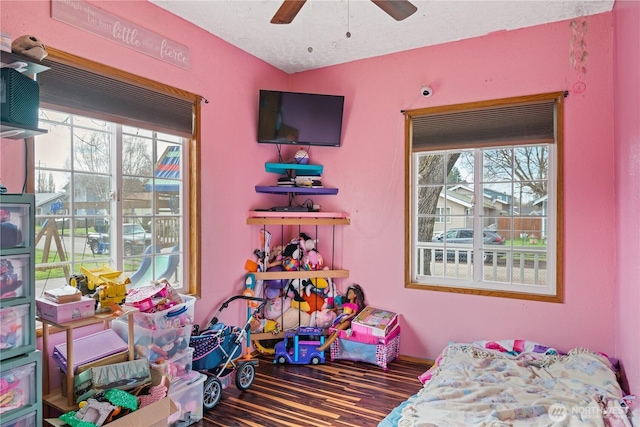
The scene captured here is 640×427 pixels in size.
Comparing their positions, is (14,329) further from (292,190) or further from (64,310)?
(292,190)

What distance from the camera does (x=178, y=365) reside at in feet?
8.57

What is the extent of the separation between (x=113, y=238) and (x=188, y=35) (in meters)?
1.64

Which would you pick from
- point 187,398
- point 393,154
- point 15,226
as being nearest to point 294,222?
point 393,154

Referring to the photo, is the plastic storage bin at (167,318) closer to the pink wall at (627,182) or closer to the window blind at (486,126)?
the window blind at (486,126)

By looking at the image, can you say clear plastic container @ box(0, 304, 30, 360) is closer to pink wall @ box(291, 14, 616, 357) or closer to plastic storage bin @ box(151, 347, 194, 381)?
plastic storage bin @ box(151, 347, 194, 381)

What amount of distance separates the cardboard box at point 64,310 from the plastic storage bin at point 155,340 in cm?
41

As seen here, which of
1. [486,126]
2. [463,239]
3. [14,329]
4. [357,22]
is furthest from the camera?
[463,239]

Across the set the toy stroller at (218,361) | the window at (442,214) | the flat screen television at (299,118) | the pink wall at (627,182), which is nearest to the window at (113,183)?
the toy stroller at (218,361)

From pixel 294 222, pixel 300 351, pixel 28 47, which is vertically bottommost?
pixel 300 351

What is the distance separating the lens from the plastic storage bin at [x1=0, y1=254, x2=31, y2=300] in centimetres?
174

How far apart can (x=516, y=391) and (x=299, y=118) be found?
2798 mm

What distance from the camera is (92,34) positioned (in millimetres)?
2516

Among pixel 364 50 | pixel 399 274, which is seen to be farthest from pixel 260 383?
pixel 364 50

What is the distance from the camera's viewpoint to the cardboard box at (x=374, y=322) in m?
3.53
